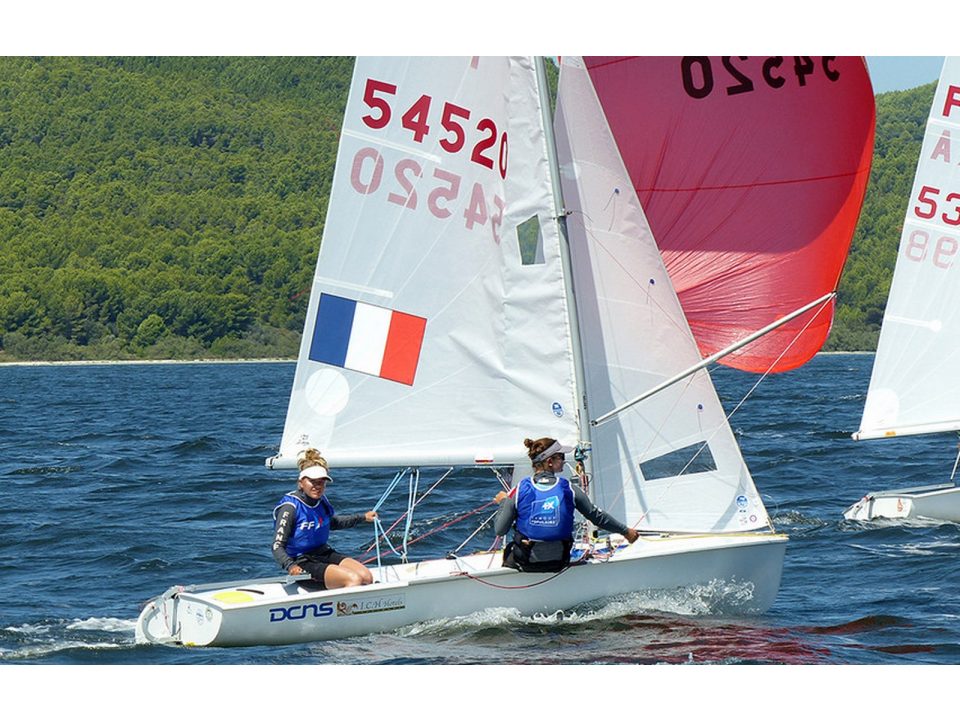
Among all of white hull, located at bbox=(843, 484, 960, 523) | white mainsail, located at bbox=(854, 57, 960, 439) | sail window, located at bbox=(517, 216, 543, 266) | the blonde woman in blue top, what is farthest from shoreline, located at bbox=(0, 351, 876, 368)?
the blonde woman in blue top

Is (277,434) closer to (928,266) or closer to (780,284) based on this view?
(928,266)

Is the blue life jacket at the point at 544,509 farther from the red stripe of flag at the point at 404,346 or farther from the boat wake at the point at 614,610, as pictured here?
the red stripe of flag at the point at 404,346

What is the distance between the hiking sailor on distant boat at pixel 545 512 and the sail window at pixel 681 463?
1.08 metres

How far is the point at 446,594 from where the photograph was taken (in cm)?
1002

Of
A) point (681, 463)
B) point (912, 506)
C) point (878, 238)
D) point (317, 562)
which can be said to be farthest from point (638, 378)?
point (878, 238)

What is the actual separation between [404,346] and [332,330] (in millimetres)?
538

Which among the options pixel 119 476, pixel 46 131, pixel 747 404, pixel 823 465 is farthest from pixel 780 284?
pixel 46 131

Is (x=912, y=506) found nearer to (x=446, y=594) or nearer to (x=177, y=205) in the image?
(x=446, y=594)

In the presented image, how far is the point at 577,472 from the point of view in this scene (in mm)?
10320

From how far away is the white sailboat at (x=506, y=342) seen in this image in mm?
10234

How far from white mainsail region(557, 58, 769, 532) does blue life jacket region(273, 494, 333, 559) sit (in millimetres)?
2045

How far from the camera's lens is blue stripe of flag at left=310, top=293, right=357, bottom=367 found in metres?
10.4

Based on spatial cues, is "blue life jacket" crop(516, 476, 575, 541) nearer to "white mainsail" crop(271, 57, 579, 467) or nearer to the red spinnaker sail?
"white mainsail" crop(271, 57, 579, 467)

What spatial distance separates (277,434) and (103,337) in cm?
6093
